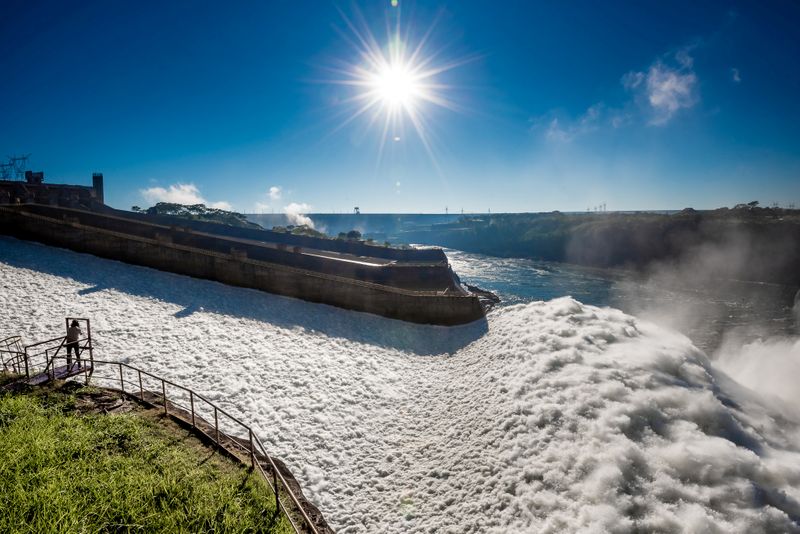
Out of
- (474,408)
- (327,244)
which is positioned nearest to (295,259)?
(327,244)

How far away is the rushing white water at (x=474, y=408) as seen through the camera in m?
6.15

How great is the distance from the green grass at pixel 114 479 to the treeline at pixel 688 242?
76.8 metres

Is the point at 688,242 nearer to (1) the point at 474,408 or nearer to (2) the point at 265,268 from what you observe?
(1) the point at 474,408

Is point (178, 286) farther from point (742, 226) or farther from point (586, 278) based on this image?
point (742, 226)

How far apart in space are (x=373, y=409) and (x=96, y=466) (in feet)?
20.3

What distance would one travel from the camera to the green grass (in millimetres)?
4566

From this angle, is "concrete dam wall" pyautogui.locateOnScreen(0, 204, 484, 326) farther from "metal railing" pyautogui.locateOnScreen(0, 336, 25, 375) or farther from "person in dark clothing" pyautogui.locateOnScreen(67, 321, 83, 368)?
"person in dark clothing" pyautogui.locateOnScreen(67, 321, 83, 368)

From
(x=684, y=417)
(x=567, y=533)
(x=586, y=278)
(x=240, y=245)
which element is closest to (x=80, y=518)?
(x=567, y=533)

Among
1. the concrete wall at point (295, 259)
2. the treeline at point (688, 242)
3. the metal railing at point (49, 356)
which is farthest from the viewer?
the treeline at point (688, 242)

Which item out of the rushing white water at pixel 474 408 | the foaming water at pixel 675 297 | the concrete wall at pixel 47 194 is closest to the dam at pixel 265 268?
Answer: the rushing white water at pixel 474 408

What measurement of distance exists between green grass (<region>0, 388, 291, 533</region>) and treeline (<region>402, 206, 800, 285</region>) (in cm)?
7681

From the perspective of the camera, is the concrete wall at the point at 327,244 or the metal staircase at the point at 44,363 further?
the concrete wall at the point at 327,244

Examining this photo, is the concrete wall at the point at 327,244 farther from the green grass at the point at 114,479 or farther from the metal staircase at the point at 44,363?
the green grass at the point at 114,479

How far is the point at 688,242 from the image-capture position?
211 ft
